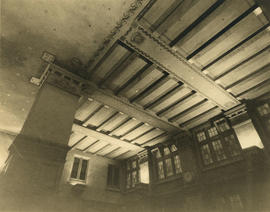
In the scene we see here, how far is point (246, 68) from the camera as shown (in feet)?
23.0

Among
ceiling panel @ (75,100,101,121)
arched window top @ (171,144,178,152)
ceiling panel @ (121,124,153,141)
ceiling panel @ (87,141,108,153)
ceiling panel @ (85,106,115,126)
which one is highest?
ceiling panel @ (75,100,101,121)

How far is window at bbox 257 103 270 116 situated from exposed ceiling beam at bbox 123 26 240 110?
1.16m

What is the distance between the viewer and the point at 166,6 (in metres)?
5.18

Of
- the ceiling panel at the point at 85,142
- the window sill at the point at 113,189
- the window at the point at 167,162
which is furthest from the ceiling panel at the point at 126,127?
the window sill at the point at 113,189

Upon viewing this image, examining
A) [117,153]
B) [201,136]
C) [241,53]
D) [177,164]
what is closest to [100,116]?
[117,153]

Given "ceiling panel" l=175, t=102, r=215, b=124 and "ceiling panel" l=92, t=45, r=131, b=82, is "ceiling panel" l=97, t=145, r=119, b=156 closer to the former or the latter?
"ceiling panel" l=175, t=102, r=215, b=124

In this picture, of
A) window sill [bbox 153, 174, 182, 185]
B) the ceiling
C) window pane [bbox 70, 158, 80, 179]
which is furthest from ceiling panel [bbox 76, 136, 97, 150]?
window sill [bbox 153, 174, 182, 185]

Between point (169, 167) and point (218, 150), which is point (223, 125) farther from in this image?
point (169, 167)

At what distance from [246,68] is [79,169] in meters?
11.4

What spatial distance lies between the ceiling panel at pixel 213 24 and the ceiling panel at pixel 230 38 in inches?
12.7

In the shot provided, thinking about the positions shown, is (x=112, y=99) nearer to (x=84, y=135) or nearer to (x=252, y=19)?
(x=84, y=135)

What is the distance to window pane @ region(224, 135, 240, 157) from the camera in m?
8.42

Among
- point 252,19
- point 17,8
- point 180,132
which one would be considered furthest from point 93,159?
point 252,19

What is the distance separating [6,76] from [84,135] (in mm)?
5323
